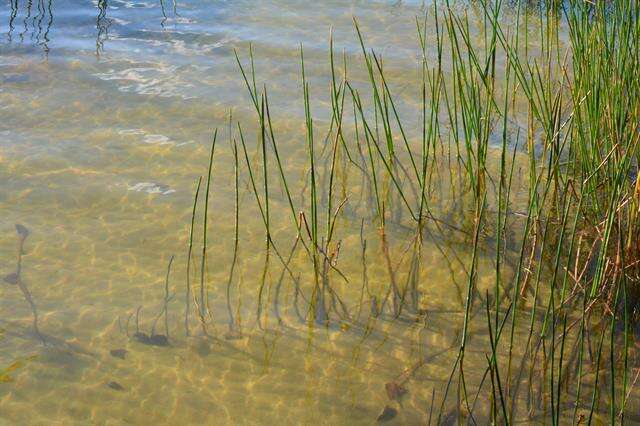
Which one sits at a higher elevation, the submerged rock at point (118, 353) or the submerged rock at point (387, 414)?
the submerged rock at point (118, 353)

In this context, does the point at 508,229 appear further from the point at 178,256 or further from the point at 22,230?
the point at 22,230

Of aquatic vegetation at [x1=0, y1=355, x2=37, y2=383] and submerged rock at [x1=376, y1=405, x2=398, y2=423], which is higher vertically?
aquatic vegetation at [x1=0, y1=355, x2=37, y2=383]

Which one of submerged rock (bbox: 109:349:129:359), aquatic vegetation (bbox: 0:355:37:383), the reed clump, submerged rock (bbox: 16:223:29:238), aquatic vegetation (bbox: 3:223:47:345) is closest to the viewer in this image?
the reed clump

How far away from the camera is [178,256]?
294 cm

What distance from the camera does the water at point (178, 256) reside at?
233cm

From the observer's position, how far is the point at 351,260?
292cm

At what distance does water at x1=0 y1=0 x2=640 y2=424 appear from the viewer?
7.63 feet

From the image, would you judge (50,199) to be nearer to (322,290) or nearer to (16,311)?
(16,311)

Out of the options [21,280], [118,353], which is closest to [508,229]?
[118,353]

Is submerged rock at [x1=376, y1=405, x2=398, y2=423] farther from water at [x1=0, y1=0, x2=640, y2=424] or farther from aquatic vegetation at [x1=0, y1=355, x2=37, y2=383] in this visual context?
aquatic vegetation at [x1=0, y1=355, x2=37, y2=383]

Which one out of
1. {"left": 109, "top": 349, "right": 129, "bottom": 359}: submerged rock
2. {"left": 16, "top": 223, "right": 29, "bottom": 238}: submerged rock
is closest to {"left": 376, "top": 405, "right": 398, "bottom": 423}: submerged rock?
{"left": 109, "top": 349, "right": 129, "bottom": 359}: submerged rock

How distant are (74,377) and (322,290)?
2.58ft

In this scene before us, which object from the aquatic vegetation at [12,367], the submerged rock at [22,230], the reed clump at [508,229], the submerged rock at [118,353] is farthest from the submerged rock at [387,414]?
the submerged rock at [22,230]

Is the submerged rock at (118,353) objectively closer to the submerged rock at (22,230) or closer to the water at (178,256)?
the water at (178,256)
